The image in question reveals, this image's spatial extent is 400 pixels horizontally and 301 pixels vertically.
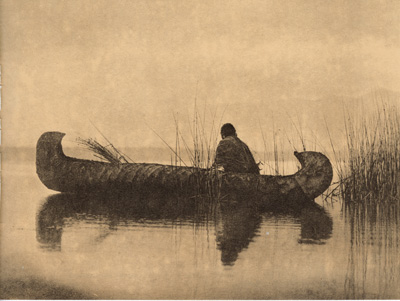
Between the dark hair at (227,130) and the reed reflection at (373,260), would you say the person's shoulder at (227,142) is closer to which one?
the dark hair at (227,130)

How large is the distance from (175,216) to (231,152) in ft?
3.70

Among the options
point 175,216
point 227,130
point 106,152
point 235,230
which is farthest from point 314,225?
point 106,152

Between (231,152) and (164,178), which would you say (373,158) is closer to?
(231,152)

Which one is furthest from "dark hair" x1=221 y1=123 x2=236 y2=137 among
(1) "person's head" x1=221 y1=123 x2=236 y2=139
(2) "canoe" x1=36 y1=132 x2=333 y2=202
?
(2) "canoe" x1=36 y1=132 x2=333 y2=202

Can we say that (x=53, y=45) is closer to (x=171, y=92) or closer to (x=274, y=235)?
(x=171, y=92)

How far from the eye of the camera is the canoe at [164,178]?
567 cm

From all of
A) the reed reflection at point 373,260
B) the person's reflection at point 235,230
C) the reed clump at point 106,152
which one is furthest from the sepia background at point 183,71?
the reed reflection at point 373,260

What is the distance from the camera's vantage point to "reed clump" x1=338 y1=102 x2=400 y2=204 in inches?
224

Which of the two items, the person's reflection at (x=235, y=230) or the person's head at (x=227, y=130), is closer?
the person's reflection at (x=235, y=230)

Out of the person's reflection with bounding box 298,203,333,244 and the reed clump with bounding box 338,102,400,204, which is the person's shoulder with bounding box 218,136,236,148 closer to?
the person's reflection with bounding box 298,203,333,244

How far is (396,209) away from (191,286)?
2.57 meters

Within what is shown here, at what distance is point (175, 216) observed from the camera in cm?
507

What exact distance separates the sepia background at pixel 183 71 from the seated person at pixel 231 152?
0.10m

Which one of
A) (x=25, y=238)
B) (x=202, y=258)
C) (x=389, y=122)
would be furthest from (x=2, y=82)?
(x=389, y=122)
